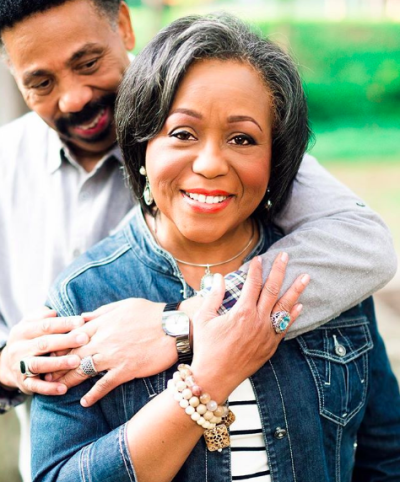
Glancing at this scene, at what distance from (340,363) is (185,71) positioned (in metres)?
0.93

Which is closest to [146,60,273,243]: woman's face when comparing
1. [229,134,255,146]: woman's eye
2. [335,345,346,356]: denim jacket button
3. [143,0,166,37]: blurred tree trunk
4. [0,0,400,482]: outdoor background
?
[229,134,255,146]: woman's eye

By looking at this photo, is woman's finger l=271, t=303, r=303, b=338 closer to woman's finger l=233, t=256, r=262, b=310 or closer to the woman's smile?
woman's finger l=233, t=256, r=262, b=310

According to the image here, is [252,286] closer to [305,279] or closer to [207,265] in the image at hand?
[305,279]

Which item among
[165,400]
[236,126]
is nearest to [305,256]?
[236,126]

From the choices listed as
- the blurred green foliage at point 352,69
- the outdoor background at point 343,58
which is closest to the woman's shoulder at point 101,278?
the outdoor background at point 343,58

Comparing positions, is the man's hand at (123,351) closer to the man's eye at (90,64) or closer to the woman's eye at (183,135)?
the woman's eye at (183,135)

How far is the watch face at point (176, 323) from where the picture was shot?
177 cm

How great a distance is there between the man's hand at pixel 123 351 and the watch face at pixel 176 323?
0.02m

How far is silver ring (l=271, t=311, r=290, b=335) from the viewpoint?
182cm

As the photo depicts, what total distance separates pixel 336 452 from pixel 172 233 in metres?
0.80

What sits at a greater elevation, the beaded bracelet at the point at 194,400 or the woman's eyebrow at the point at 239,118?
the woman's eyebrow at the point at 239,118

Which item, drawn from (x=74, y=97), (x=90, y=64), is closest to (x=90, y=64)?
(x=90, y=64)

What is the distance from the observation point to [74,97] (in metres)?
2.30

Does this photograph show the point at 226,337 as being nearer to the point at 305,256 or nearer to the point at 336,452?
the point at 305,256
